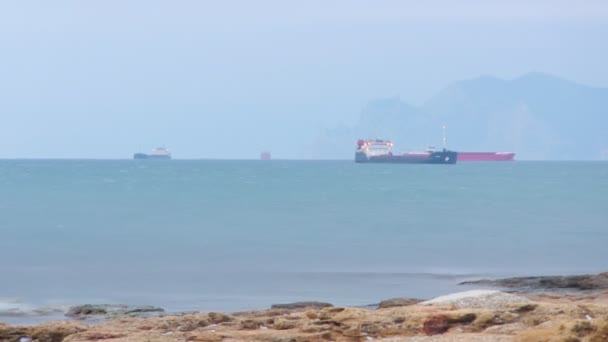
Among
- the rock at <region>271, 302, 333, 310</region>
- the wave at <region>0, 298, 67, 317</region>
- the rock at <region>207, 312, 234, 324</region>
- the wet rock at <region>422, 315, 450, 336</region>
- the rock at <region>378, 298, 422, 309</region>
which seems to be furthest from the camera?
the wave at <region>0, 298, 67, 317</region>

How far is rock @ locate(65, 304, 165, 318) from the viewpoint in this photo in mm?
28453

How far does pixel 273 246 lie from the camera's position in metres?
57.6

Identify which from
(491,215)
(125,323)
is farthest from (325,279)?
(491,215)

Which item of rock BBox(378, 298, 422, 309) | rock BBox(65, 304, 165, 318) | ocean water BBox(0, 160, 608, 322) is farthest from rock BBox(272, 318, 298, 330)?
ocean water BBox(0, 160, 608, 322)

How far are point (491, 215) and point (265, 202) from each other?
83.0ft

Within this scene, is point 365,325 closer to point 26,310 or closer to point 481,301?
point 481,301

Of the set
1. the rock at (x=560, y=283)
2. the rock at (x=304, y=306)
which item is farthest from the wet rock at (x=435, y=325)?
the rock at (x=560, y=283)

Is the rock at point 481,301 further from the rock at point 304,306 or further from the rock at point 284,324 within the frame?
the rock at point 304,306

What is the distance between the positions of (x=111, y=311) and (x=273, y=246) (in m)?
28.9

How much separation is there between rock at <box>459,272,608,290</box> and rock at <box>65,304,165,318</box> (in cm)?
1109

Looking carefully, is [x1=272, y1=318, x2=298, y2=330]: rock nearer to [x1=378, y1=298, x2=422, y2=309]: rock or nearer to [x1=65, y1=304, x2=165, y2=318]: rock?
[x1=378, y1=298, x2=422, y2=309]: rock

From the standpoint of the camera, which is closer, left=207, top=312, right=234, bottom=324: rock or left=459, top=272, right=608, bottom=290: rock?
left=207, top=312, right=234, bottom=324: rock

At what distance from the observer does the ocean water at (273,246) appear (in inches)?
1448

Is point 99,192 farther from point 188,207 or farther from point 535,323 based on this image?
point 535,323
